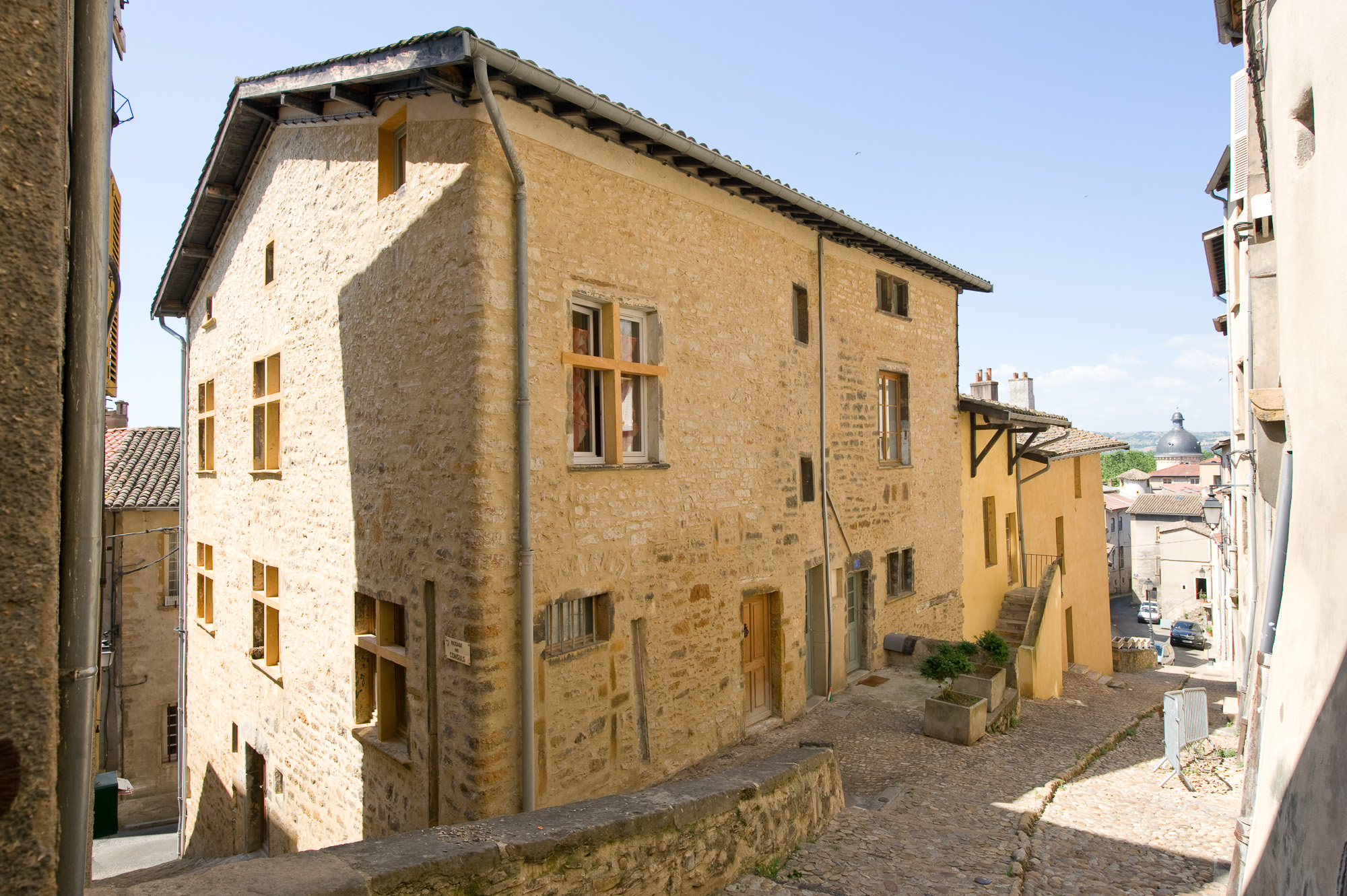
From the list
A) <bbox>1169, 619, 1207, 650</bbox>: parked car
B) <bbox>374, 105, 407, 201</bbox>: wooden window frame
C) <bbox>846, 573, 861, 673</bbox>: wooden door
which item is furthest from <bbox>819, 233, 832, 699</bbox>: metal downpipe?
<bbox>1169, 619, 1207, 650</bbox>: parked car

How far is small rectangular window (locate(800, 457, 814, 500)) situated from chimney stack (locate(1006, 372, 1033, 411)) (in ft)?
39.8

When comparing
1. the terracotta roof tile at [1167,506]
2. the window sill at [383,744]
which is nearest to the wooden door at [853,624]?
the window sill at [383,744]

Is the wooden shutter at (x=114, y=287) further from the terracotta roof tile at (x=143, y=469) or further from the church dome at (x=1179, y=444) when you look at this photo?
the church dome at (x=1179, y=444)

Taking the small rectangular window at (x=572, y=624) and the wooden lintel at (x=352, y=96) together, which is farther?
the wooden lintel at (x=352, y=96)

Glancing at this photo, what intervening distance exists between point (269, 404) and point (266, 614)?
2.56 m

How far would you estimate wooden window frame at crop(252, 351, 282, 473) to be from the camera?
9.04 metres

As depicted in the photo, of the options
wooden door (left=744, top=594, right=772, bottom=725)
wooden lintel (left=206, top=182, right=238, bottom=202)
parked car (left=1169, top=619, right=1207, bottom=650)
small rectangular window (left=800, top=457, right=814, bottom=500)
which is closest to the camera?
wooden door (left=744, top=594, right=772, bottom=725)

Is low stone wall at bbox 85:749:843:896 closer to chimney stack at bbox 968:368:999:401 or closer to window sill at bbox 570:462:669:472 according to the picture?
window sill at bbox 570:462:669:472

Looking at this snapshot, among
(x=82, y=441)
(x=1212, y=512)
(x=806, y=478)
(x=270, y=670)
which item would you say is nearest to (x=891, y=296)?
(x=806, y=478)

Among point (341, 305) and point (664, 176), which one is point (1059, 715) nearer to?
point (664, 176)

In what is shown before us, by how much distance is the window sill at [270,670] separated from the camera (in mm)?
8797

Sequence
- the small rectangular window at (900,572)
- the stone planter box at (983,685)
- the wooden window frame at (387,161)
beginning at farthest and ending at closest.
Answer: the small rectangular window at (900,572), the stone planter box at (983,685), the wooden window frame at (387,161)

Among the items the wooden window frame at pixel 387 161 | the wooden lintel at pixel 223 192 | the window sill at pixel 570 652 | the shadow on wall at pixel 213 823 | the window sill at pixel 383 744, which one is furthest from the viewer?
the wooden lintel at pixel 223 192

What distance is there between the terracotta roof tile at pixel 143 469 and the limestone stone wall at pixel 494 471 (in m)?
5.73
